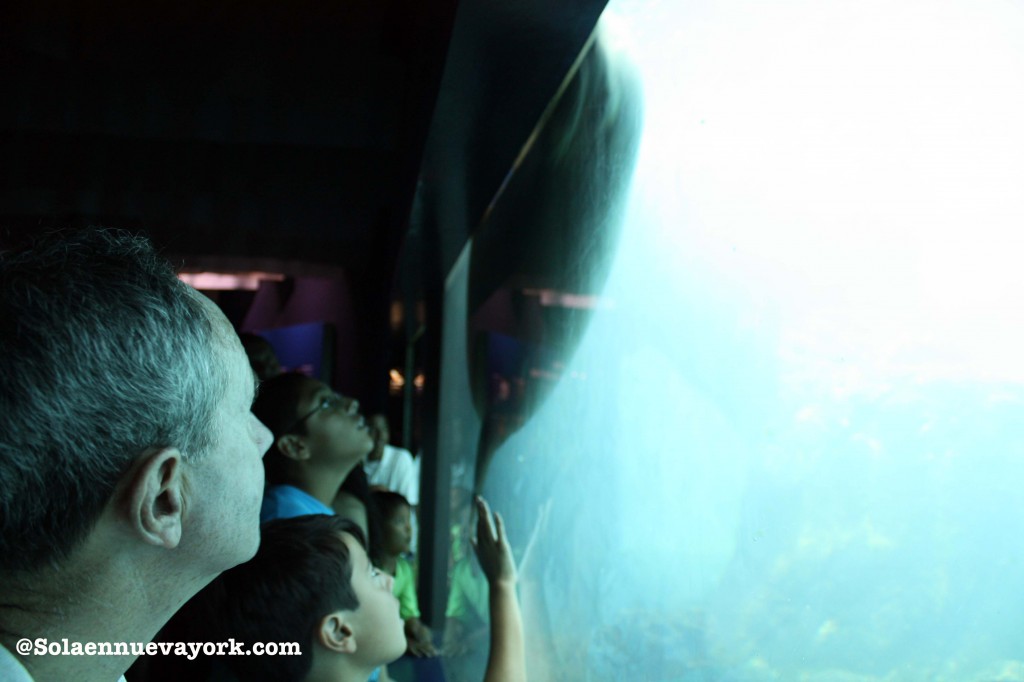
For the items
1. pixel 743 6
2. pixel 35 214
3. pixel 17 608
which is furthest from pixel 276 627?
pixel 35 214

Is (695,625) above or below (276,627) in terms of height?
above

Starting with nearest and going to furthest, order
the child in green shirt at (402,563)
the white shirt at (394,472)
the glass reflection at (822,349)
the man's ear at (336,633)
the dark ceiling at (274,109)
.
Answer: the glass reflection at (822,349), the man's ear at (336,633), the dark ceiling at (274,109), the child in green shirt at (402,563), the white shirt at (394,472)

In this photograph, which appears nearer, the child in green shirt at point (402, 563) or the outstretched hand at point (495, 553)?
the outstretched hand at point (495, 553)

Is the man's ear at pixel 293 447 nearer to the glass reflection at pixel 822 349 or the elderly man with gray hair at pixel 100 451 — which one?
the glass reflection at pixel 822 349

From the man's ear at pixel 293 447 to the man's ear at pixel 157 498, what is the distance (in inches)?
53.7

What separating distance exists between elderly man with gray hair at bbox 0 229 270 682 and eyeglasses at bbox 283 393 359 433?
1.34m

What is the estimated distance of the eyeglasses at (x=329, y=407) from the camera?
2045 mm

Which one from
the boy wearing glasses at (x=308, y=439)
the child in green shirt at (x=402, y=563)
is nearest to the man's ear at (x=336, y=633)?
the boy wearing glasses at (x=308, y=439)

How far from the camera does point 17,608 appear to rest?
0.63 meters

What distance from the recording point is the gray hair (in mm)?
605

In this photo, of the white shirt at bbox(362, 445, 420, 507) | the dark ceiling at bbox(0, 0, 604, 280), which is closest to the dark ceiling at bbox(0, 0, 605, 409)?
the dark ceiling at bbox(0, 0, 604, 280)

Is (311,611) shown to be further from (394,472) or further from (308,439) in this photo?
(394,472)

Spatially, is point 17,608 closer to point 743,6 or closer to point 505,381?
point 743,6

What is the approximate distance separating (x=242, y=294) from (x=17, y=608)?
22.3 feet
